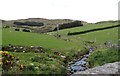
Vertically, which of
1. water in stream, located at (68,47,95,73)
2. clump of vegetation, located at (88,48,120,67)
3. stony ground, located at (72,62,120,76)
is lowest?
water in stream, located at (68,47,95,73)

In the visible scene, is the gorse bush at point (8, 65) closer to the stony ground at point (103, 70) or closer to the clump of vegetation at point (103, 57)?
the stony ground at point (103, 70)

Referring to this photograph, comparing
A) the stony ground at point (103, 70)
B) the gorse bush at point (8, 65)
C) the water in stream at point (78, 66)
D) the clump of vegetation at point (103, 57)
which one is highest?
the stony ground at point (103, 70)

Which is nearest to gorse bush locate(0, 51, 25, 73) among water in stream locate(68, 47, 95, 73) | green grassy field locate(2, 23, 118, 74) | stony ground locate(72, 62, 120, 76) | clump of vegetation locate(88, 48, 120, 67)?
green grassy field locate(2, 23, 118, 74)

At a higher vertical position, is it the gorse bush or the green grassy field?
the gorse bush

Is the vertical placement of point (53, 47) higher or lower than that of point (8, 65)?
lower

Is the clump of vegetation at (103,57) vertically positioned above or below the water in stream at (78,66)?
above

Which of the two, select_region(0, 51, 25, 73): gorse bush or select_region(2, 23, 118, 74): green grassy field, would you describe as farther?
select_region(2, 23, 118, 74): green grassy field

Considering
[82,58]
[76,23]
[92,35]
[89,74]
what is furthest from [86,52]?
[76,23]

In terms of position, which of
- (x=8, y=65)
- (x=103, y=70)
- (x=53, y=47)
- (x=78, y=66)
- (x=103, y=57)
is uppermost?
(x=103, y=70)

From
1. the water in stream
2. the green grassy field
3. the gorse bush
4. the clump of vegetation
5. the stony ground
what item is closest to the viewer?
the stony ground

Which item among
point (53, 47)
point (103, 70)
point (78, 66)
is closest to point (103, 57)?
point (78, 66)

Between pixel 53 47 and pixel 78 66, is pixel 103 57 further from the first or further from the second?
pixel 53 47

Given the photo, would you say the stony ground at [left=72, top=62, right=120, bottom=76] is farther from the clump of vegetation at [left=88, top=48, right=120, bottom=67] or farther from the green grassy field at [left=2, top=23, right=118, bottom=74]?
the clump of vegetation at [left=88, top=48, right=120, bottom=67]

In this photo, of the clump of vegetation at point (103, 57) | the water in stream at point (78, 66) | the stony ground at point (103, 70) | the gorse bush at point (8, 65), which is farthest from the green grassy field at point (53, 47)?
the stony ground at point (103, 70)
